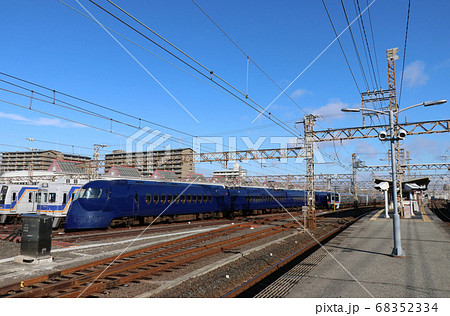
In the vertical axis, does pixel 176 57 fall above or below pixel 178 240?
above

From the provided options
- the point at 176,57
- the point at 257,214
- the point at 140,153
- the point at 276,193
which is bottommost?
the point at 257,214

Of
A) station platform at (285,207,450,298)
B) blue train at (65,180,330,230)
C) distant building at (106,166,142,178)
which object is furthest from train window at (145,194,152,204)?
distant building at (106,166,142,178)

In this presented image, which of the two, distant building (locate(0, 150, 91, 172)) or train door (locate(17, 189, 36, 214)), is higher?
distant building (locate(0, 150, 91, 172))

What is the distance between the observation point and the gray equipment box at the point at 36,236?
1031 centimetres

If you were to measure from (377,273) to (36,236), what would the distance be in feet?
35.3

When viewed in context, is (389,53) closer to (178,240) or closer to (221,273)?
(178,240)

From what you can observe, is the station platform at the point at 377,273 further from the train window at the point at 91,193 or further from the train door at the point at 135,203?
the train window at the point at 91,193

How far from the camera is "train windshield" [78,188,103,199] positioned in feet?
61.7

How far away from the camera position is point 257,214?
40156 mm

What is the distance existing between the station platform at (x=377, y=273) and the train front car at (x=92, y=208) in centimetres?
1293

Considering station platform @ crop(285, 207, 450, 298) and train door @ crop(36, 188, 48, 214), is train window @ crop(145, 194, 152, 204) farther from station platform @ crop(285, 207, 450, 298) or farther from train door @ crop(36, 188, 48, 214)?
station platform @ crop(285, 207, 450, 298)
